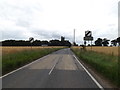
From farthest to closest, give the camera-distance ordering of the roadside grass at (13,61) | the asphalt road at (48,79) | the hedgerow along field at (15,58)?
1. the hedgerow along field at (15,58)
2. the roadside grass at (13,61)
3. the asphalt road at (48,79)

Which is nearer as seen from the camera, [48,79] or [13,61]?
[48,79]

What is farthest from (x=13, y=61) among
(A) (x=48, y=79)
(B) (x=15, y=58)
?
(A) (x=48, y=79)

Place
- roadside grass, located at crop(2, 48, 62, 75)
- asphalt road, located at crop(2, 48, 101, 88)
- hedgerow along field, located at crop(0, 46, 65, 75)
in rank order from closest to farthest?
asphalt road, located at crop(2, 48, 101, 88)
roadside grass, located at crop(2, 48, 62, 75)
hedgerow along field, located at crop(0, 46, 65, 75)

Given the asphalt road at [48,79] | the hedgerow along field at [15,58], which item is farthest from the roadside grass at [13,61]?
the asphalt road at [48,79]

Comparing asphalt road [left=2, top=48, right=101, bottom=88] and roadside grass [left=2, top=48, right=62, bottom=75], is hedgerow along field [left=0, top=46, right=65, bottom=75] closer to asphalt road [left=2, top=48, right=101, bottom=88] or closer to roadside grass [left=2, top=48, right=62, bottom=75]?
roadside grass [left=2, top=48, right=62, bottom=75]

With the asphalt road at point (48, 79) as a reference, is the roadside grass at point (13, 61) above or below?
above

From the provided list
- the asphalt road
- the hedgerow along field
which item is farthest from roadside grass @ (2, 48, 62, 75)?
the asphalt road

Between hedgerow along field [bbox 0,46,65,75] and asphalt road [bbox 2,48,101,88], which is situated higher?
hedgerow along field [bbox 0,46,65,75]

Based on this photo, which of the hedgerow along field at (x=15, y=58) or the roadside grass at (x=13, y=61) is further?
the hedgerow along field at (x=15, y=58)

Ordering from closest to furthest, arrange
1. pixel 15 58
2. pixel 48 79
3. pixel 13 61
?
pixel 48 79
pixel 13 61
pixel 15 58

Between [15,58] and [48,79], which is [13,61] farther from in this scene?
[48,79]

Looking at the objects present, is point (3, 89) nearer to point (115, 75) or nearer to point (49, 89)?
point (49, 89)

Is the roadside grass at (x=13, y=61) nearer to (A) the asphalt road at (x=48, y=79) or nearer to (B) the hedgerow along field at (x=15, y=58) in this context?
(B) the hedgerow along field at (x=15, y=58)

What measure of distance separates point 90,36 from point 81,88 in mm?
42672
